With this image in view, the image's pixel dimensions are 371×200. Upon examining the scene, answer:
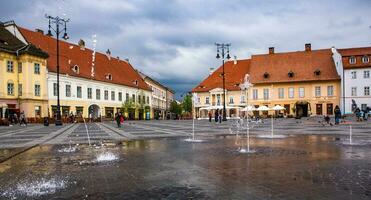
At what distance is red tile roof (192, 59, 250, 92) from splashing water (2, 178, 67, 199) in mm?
73021

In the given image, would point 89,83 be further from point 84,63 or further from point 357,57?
point 357,57

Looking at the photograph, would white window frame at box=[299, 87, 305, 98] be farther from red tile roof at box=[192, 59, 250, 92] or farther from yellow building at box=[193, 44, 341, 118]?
red tile roof at box=[192, 59, 250, 92]

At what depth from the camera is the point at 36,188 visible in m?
6.58

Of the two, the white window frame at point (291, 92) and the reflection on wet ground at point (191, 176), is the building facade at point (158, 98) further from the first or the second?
the reflection on wet ground at point (191, 176)

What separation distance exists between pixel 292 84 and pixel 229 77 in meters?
14.7

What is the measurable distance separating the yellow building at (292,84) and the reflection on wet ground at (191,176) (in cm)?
5672

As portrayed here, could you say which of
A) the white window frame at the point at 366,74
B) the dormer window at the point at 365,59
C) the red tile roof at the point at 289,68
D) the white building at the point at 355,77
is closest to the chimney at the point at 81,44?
the red tile roof at the point at 289,68


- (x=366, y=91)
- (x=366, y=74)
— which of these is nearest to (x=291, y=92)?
(x=366, y=91)

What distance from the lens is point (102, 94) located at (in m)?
66.6

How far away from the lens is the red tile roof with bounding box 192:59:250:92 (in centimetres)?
8001

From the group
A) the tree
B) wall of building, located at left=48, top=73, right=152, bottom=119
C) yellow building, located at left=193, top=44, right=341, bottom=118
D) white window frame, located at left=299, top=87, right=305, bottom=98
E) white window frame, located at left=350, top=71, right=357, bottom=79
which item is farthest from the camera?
the tree

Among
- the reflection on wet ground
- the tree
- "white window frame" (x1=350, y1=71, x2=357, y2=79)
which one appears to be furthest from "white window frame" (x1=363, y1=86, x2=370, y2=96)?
the reflection on wet ground

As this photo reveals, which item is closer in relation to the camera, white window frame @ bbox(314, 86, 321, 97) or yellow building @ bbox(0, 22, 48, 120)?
yellow building @ bbox(0, 22, 48, 120)

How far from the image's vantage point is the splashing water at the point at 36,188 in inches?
242
